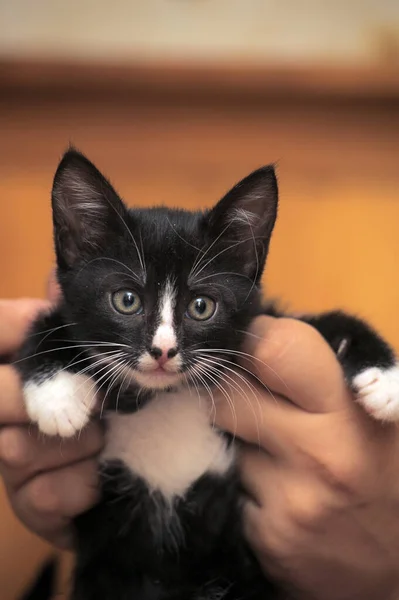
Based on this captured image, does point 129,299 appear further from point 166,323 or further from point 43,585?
point 43,585

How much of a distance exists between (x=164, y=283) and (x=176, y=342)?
10 cm

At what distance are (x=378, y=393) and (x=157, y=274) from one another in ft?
1.17

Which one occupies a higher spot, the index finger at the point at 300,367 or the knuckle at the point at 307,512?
the index finger at the point at 300,367

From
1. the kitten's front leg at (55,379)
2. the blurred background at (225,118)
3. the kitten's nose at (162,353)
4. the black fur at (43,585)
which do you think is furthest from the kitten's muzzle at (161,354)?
the blurred background at (225,118)

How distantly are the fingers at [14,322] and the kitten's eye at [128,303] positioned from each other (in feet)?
0.63

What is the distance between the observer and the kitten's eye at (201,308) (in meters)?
0.89

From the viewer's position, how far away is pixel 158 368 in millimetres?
830

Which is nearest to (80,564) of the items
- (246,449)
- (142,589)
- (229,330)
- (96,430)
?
(142,589)

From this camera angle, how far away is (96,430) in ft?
3.07

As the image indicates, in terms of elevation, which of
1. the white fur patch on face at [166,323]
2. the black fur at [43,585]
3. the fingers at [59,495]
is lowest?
the black fur at [43,585]

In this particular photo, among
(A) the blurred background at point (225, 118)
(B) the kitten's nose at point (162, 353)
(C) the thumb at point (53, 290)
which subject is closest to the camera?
(B) the kitten's nose at point (162, 353)

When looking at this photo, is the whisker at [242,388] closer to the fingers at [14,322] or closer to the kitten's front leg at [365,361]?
the kitten's front leg at [365,361]

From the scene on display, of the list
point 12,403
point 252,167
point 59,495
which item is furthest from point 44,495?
point 252,167

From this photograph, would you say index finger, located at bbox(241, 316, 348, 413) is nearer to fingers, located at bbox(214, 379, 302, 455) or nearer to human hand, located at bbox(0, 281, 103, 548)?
fingers, located at bbox(214, 379, 302, 455)
